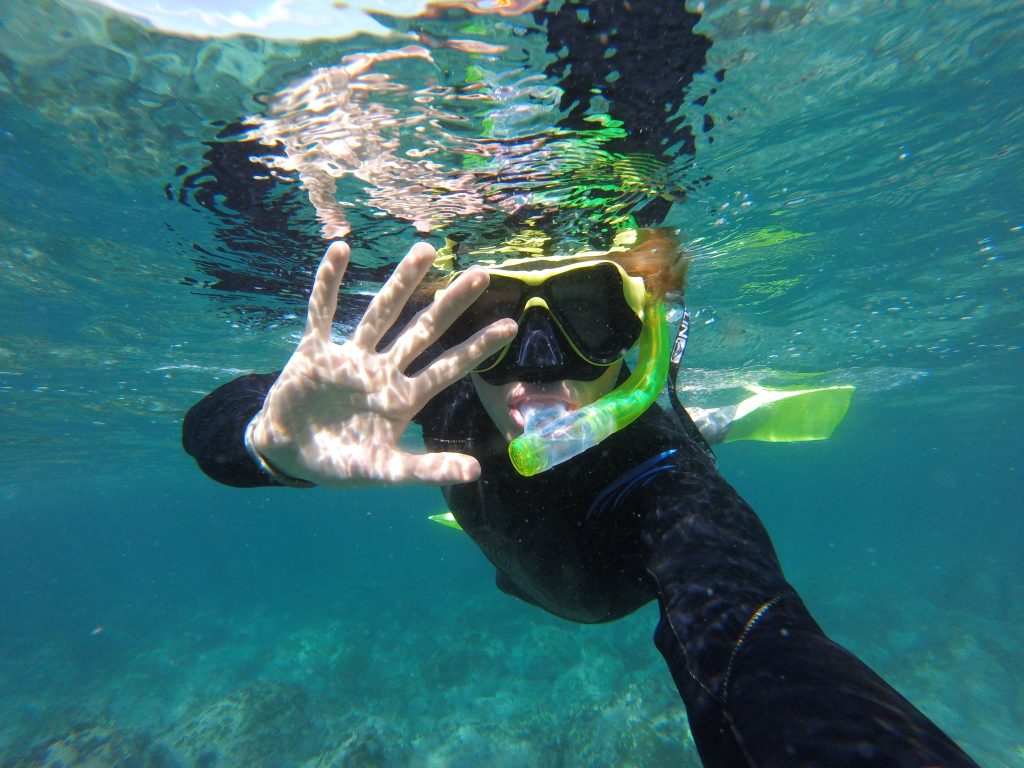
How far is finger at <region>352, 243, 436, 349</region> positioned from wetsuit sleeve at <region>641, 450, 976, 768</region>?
1.74m

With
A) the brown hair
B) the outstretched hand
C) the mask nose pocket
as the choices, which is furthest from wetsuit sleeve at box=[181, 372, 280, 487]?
the brown hair

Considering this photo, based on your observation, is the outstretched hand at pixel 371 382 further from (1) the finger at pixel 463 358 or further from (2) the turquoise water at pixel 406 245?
(2) the turquoise water at pixel 406 245

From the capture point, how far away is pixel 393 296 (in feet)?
7.39

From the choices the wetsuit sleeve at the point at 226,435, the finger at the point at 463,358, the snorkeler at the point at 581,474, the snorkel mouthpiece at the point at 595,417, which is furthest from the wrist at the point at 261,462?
the snorkel mouthpiece at the point at 595,417

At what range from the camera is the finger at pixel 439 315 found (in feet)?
7.52

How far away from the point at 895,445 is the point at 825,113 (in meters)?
69.5

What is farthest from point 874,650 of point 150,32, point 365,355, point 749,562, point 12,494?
point 12,494

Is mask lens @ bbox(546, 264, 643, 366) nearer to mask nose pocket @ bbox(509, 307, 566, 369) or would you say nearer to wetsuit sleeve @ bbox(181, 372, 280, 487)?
mask nose pocket @ bbox(509, 307, 566, 369)

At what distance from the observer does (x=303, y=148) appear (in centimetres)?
590

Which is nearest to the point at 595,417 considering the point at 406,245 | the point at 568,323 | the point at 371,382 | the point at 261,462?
the point at 568,323

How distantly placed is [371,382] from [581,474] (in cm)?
155

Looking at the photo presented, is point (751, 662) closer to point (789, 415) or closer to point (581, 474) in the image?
point (581, 474)

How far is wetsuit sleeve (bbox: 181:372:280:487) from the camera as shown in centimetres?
318

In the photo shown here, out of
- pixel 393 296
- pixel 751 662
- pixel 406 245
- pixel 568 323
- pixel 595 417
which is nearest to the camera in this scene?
pixel 751 662
